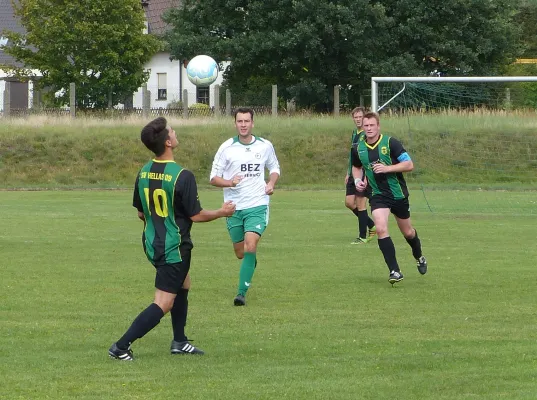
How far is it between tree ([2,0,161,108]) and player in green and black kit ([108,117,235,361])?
3965 centimetres

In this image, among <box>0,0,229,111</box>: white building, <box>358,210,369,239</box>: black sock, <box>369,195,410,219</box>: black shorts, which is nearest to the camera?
<box>369,195,410,219</box>: black shorts

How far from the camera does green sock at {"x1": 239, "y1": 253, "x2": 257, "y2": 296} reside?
10648 mm

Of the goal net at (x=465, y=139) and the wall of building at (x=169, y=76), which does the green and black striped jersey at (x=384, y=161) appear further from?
the wall of building at (x=169, y=76)

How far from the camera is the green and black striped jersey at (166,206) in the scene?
303 inches

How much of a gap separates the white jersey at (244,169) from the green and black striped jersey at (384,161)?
139cm

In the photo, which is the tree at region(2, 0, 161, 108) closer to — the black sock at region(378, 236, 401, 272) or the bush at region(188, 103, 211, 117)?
the bush at region(188, 103, 211, 117)

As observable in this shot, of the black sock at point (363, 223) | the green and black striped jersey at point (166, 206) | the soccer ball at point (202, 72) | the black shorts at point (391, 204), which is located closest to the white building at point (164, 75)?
the soccer ball at point (202, 72)

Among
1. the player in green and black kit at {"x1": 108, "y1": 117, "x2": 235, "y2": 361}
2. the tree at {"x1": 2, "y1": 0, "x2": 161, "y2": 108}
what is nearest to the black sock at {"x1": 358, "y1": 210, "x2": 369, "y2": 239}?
the player in green and black kit at {"x1": 108, "y1": 117, "x2": 235, "y2": 361}

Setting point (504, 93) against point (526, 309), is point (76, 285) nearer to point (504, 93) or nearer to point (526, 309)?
point (526, 309)

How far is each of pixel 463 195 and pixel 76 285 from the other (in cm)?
1766

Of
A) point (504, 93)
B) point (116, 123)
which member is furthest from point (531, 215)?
point (116, 123)

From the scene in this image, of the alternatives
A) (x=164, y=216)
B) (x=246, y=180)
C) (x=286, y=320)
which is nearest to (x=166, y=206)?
(x=164, y=216)

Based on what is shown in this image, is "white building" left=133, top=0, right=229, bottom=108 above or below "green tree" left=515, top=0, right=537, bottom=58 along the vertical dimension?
below

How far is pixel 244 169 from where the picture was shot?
1105cm
